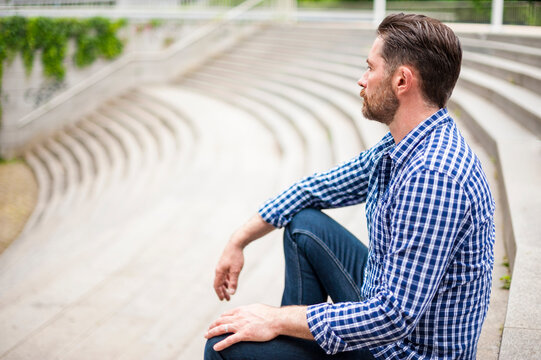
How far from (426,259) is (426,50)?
54 cm

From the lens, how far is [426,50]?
140 centimetres

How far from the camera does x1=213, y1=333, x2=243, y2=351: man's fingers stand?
1.48 metres

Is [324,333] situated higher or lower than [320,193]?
lower

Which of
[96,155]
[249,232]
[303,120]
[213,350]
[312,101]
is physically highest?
[249,232]

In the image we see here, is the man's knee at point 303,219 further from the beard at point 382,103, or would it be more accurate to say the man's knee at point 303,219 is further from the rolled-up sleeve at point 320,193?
the beard at point 382,103

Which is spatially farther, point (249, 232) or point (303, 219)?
point (249, 232)

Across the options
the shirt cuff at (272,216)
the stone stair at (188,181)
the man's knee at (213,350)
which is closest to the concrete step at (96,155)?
the stone stair at (188,181)

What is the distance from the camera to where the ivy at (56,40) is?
11328 millimetres

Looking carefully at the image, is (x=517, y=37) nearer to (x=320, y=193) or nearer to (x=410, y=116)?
(x=320, y=193)

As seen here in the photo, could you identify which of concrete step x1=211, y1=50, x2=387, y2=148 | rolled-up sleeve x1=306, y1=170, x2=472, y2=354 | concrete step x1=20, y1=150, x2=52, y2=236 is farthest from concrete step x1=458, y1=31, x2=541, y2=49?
concrete step x1=20, y1=150, x2=52, y2=236

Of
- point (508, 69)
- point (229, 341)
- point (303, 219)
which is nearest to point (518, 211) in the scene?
point (303, 219)

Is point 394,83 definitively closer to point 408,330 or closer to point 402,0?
point 408,330

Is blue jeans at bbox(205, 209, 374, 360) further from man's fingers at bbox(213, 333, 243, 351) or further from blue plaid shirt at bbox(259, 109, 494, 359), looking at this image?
man's fingers at bbox(213, 333, 243, 351)

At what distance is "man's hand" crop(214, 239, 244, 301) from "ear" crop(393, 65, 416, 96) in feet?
3.06
